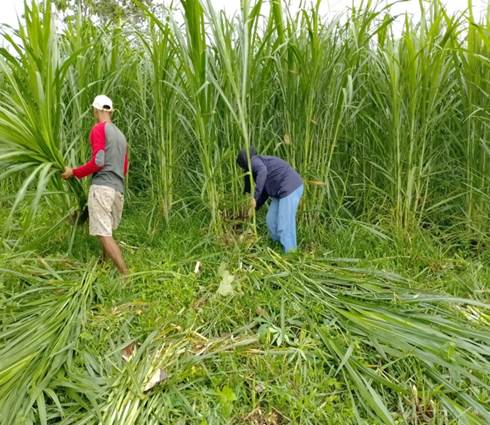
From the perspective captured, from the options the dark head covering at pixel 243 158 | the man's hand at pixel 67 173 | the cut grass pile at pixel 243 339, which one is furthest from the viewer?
the dark head covering at pixel 243 158

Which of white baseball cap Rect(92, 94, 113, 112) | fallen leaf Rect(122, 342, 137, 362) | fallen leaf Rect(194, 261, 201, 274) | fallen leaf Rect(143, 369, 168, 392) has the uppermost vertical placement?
white baseball cap Rect(92, 94, 113, 112)

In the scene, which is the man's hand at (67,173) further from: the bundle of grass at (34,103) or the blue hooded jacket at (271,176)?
the blue hooded jacket at (271,176)

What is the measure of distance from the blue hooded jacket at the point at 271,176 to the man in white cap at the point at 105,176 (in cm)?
77

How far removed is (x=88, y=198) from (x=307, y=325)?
1.50m

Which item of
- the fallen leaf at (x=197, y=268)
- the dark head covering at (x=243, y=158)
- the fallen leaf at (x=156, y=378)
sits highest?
the dark head covering at (x=243, y=158)

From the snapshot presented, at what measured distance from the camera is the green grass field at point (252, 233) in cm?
173

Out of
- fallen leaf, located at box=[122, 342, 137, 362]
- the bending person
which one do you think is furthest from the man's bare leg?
the bending person

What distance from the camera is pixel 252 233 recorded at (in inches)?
106

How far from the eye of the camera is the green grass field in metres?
1.73

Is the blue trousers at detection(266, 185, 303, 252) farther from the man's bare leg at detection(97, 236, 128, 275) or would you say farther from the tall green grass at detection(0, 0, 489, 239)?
the man's bare leg at detection(97, 236, 128, 275)

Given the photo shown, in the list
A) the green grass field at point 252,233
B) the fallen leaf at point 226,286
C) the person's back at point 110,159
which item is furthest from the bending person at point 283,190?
the person's back at point 110,159

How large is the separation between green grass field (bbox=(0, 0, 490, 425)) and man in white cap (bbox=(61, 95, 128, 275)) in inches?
5.0

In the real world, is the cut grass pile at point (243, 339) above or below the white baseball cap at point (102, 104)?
below

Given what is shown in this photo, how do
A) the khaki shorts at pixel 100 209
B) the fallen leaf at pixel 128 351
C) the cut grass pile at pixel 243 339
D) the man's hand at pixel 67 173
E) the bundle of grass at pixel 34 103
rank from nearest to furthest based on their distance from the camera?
the cut grass pile at pixel 243 339 → the fallen leaf at pixel 128 351 → the bundle of grass at pixel 34 103 → the man's hand at pixel 67 173 → the khaki shorts at pixel 100 209
